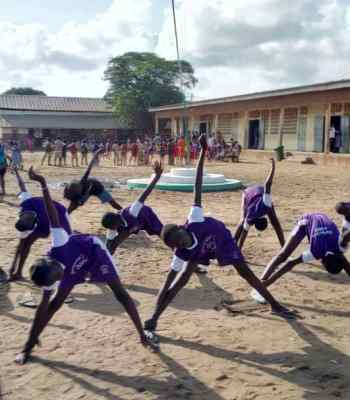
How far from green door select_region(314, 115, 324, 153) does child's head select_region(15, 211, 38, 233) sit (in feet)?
63.1

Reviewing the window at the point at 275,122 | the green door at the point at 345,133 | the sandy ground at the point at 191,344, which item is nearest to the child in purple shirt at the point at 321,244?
the sandy ground at the point at 191,344

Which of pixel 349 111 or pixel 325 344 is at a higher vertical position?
pixel 349 111

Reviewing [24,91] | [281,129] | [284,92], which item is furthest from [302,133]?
[24,91]

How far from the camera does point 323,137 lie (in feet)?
74.3

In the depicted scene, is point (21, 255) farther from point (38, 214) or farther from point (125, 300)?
point (125, 300)

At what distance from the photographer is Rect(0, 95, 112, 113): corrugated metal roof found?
45.7 metres

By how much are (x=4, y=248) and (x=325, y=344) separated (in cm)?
477

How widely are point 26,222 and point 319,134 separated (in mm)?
19520

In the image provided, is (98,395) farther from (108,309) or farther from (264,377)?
(108,309)

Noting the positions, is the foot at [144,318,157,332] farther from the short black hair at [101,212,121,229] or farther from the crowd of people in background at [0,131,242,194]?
the crowd of people in background at [0,131,242,194]

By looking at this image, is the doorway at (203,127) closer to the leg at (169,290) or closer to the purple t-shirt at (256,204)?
the purple t-shirt at (256,204)

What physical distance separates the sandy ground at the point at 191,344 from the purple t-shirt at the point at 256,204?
2.19 feet

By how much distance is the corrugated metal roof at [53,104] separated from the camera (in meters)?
45.7

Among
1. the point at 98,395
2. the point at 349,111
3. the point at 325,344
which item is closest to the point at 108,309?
the point at 98,395
